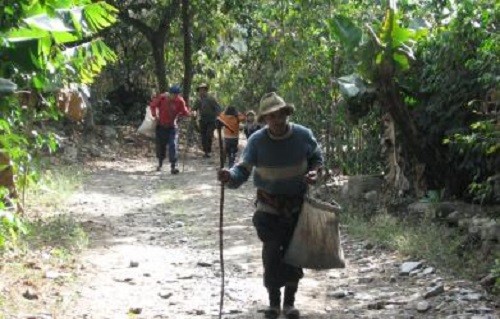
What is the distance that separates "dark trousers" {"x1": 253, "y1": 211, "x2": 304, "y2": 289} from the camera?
19.5 feet

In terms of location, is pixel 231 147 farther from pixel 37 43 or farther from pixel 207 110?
pixel 37 43

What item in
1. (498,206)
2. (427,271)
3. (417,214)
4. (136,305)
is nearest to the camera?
(136,305)

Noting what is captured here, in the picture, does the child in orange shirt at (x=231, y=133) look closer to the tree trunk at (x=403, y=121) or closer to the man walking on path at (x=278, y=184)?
the tree trunk at (x=403, y=121)

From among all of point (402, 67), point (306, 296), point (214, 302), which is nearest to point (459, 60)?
point (402, 67)

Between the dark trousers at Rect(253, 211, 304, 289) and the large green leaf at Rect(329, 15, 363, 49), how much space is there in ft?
13.0

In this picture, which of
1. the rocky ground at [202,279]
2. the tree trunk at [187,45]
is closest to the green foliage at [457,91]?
the rocky ground at [202,279]

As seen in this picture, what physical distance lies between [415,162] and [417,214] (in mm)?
1072

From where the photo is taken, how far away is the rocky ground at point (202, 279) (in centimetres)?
620

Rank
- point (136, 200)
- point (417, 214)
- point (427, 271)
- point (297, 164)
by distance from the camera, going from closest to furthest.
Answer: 1. point (297, 164)
2. point (427, 271)
3. point (417, 214)
4. point (136, 200)

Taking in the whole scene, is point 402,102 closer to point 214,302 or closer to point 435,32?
point 435,32

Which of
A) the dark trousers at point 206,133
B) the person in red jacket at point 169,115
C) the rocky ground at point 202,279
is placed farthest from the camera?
the dark trousers at point 206,133

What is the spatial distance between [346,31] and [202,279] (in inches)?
154

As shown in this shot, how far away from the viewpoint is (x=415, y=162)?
33.2 ft

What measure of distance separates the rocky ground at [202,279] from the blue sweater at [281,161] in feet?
3.83
